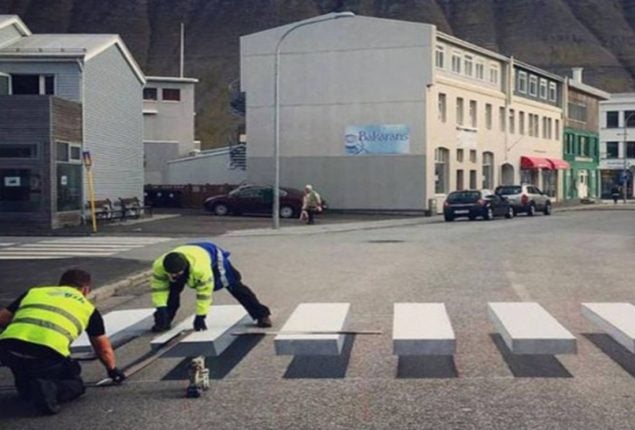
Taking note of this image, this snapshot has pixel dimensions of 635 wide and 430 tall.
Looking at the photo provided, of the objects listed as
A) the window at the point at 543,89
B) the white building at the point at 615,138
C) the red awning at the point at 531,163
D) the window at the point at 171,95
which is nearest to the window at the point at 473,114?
the red awning at the point at 531,163

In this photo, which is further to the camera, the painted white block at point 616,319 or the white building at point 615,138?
the white building at point 615,138

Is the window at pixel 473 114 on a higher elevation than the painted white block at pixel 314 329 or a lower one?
higher

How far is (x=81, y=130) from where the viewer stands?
38.0 meters

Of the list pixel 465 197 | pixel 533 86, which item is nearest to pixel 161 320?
pixel 465 197

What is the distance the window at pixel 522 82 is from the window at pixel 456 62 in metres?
11.2

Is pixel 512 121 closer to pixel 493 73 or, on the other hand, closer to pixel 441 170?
pixel 493 73

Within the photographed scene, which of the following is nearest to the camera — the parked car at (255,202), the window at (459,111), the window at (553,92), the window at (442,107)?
the parked car at (255,202)

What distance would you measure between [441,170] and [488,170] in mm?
8115

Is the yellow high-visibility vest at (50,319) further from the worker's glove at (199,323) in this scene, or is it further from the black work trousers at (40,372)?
the worker's glove at (199,323)

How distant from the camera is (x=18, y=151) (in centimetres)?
3481

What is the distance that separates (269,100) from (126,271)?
35.5m

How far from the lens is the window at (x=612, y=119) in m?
102

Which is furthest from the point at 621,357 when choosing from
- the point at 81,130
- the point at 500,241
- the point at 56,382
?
the point at 81,130

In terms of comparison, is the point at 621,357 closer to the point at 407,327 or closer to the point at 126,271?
the point at 407,327
